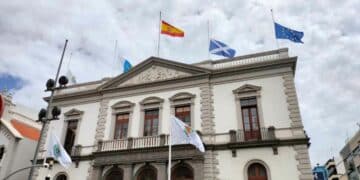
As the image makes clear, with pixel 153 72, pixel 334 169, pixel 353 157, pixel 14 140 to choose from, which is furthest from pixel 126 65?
pixel 334 169

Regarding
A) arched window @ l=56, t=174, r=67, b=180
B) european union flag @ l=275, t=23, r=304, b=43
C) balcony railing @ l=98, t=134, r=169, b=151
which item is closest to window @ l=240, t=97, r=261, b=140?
european union flag @ l=275, t=23, r=304, b=43

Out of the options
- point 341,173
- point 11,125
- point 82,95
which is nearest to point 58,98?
point 82,95

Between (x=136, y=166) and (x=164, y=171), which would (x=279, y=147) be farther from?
(x=136, y=166)

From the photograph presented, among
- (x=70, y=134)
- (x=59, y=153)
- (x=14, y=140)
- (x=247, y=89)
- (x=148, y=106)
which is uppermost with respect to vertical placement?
(x=247, y=89)

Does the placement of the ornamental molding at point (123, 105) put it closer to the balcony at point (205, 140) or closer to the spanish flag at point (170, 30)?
the balcony at point (205, 140)

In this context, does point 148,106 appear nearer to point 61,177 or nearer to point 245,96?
point 245,96

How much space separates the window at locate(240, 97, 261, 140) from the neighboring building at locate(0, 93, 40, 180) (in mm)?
18027

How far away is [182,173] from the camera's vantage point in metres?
17.1

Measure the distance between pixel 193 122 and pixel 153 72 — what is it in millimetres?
5594

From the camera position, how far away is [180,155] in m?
17.0

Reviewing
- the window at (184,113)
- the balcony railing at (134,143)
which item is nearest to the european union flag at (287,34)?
the window at (184,113)

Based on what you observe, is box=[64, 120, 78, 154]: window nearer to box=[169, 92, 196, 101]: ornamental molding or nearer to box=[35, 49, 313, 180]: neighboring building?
box=[35, 49, 313, 180]: neighboring building

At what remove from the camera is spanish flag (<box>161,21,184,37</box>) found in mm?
20516

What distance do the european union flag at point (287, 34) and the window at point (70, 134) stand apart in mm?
16801
